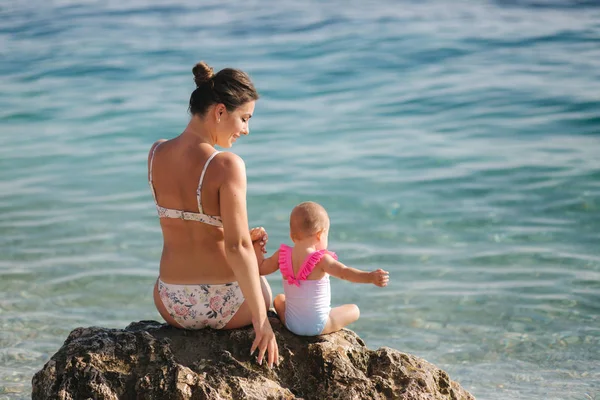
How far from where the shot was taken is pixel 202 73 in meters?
3.86

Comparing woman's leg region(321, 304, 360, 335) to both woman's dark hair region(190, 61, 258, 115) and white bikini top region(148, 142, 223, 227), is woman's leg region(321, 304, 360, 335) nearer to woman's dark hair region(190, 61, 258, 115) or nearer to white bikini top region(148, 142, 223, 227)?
white bikini top region(148, 142, 223, 227)

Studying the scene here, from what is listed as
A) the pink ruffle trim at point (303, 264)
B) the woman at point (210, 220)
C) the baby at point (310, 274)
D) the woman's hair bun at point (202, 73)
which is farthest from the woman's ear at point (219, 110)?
the pink ruffle trim at point (303, 264)

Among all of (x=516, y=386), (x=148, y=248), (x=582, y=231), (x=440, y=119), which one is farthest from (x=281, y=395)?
(x=440, y=119)

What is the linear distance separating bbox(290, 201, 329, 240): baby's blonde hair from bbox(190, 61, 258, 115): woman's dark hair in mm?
547

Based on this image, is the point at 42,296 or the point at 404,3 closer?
the point at 42,296

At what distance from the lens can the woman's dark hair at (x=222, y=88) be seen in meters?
3.86

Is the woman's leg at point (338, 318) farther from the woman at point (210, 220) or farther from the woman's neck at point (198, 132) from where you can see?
the woman's neck at point (198, 132)

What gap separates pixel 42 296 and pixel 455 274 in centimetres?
349

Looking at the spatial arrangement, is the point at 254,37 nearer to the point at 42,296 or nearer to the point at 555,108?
the point at 555,108

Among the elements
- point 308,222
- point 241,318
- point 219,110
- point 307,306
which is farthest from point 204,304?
point 219,110

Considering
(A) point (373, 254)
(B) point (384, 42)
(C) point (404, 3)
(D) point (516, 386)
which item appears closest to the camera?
(D) point (516, 386)

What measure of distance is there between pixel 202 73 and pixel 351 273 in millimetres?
1101

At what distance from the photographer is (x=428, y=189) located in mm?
9555

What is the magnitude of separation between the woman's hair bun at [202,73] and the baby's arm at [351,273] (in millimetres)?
953
